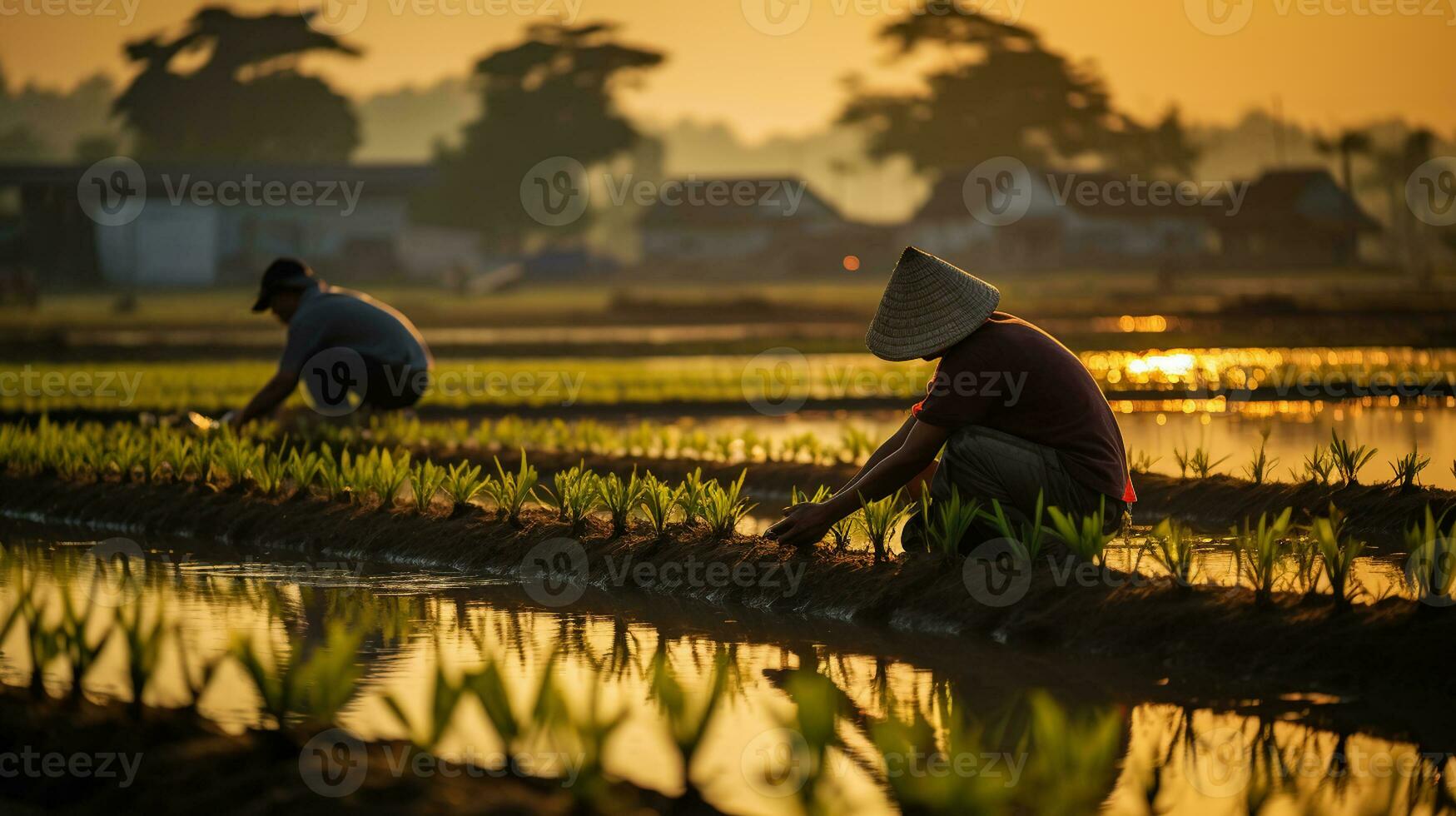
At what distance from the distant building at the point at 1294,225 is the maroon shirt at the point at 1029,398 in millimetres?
50849

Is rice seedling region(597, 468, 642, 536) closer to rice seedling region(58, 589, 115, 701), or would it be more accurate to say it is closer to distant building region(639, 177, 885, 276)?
rice seedling region(58, 589, 115, 701)

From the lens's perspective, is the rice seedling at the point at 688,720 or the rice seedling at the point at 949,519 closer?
the rice seedling at the point at 688,720

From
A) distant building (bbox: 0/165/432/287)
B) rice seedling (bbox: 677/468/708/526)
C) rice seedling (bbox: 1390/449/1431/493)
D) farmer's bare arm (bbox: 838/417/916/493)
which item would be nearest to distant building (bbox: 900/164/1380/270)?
distant building (bbox: 0/165/432/287)

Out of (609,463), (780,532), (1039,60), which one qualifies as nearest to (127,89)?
(1039,60)

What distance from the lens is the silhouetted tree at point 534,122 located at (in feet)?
164

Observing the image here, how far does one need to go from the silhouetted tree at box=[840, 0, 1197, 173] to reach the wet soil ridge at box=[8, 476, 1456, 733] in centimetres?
4761

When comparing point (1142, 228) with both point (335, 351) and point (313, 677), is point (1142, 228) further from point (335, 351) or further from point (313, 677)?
point (313, 677)

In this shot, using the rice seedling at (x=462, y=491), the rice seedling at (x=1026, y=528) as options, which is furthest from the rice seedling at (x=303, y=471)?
the rice seedling at (x=1026, y=528)

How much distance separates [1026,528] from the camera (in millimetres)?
6082

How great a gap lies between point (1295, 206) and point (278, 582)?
5285 centimetres

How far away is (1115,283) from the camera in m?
48.6

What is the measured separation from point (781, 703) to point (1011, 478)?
54.2 inches

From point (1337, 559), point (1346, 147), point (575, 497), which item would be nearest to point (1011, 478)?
point (1337, 559)

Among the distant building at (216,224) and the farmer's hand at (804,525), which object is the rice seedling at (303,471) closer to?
the farmer's hand at (804,525)
